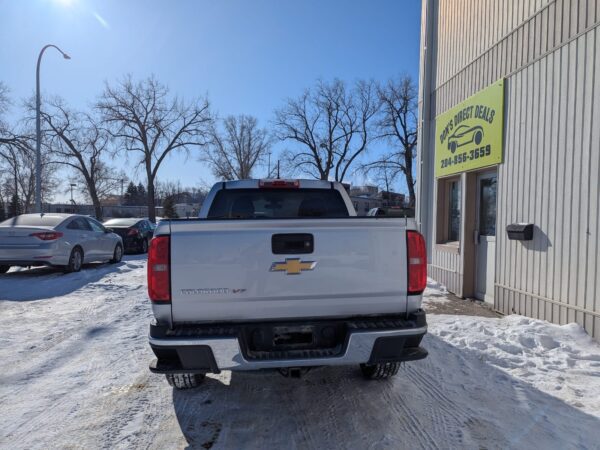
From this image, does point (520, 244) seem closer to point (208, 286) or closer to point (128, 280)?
point (208, 286)

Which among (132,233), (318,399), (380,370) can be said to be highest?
(132,233)

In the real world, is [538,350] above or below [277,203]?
below

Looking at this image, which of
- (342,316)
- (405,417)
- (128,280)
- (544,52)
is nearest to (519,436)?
(405,417)

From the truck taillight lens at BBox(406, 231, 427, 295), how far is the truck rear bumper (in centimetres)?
21

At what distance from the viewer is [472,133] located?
24.7ft

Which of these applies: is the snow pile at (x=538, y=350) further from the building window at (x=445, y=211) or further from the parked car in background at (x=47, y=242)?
the parked car in background at (x=47, y=242)

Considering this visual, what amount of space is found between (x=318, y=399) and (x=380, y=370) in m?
0.59

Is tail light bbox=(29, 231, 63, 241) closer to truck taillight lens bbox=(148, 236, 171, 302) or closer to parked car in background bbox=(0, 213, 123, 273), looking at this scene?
parked car in background bbox=(0, 213, 123, 273)

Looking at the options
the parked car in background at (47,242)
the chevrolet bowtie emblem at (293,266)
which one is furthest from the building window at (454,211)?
the parked car in background at (47,242)

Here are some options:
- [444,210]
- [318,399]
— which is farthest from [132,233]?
[318,399]

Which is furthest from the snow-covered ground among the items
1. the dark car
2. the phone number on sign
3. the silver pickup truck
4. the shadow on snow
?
the dark car

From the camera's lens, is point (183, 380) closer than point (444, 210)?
Yes

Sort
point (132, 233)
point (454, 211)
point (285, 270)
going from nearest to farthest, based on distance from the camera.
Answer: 1. point (285, 270)
2. point (454, 211)
3. point (132, 233)

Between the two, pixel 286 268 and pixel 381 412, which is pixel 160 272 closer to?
pixel 286 268
